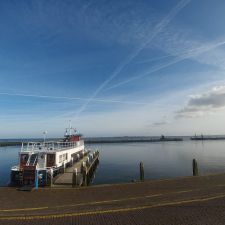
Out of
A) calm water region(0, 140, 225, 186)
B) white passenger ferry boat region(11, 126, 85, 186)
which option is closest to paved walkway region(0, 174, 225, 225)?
white passenger ferry boat region(11, 126, 85, 186)

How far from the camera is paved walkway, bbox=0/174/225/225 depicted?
1202 centimetres

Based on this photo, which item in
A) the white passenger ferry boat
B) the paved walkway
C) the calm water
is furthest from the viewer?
the calm water

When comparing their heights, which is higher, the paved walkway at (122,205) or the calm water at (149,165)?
the paved walkway at (122,205)

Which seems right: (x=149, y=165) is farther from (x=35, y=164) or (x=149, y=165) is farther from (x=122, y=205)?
(x=122, y=205)

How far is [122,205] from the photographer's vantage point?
1441cm

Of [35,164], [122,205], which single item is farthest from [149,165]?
[122,205]

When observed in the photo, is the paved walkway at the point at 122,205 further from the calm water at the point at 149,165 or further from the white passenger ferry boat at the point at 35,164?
the calm water at the point at 149,165

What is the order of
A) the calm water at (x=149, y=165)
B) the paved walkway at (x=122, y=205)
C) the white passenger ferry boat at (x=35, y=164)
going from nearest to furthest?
the paved walkway at (x=122, y=205), the white passenger ferry boat at (x=35, y=164), the calm water at (x=149, y=165)

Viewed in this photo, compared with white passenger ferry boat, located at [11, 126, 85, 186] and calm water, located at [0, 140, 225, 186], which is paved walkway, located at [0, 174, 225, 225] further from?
calm water, located at [0, 140, 225, 186]

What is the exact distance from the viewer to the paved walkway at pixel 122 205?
12.0 meters

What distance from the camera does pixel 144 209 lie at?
533 inches

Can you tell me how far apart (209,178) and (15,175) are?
18.8 metres

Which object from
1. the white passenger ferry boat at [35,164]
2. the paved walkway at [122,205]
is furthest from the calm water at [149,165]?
the paved walkway at [122,205]

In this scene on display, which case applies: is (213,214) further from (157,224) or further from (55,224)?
(55,224)
